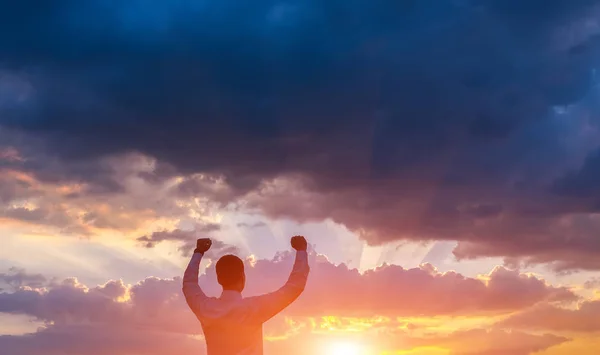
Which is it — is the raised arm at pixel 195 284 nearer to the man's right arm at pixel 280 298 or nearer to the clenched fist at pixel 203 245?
the clenched fist at pixel 203 245

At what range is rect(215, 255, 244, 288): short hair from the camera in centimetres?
1598

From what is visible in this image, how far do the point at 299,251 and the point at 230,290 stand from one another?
5.40ft

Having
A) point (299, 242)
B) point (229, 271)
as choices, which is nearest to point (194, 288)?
point (229, 271)

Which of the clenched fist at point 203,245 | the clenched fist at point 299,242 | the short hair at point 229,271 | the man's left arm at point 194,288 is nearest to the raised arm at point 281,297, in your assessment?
the clenched fist at point 299,242

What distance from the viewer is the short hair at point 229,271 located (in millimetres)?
15977

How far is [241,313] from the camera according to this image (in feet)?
51.5

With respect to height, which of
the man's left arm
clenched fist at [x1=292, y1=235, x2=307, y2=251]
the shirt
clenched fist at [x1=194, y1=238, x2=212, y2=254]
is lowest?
the shirt

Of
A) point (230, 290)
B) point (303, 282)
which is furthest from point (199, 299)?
point (303, 282)

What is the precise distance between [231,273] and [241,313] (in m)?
0.85

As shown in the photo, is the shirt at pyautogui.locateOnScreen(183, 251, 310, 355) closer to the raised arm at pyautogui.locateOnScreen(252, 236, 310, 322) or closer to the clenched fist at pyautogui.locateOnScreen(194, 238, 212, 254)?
the raised arm at pyautogui.locateOnScreen(252, 236, 310, 322)

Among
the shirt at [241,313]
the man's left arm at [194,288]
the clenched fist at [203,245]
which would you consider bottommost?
the shirt at [241,313]

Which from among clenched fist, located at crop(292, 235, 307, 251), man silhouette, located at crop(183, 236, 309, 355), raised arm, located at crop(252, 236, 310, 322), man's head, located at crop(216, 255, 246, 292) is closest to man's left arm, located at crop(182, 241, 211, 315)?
man silhouette, located at crop(183, 236, 309, 355)

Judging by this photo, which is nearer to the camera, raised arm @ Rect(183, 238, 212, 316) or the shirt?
the shirt

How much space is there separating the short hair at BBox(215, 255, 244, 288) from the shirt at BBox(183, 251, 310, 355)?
0.23m
